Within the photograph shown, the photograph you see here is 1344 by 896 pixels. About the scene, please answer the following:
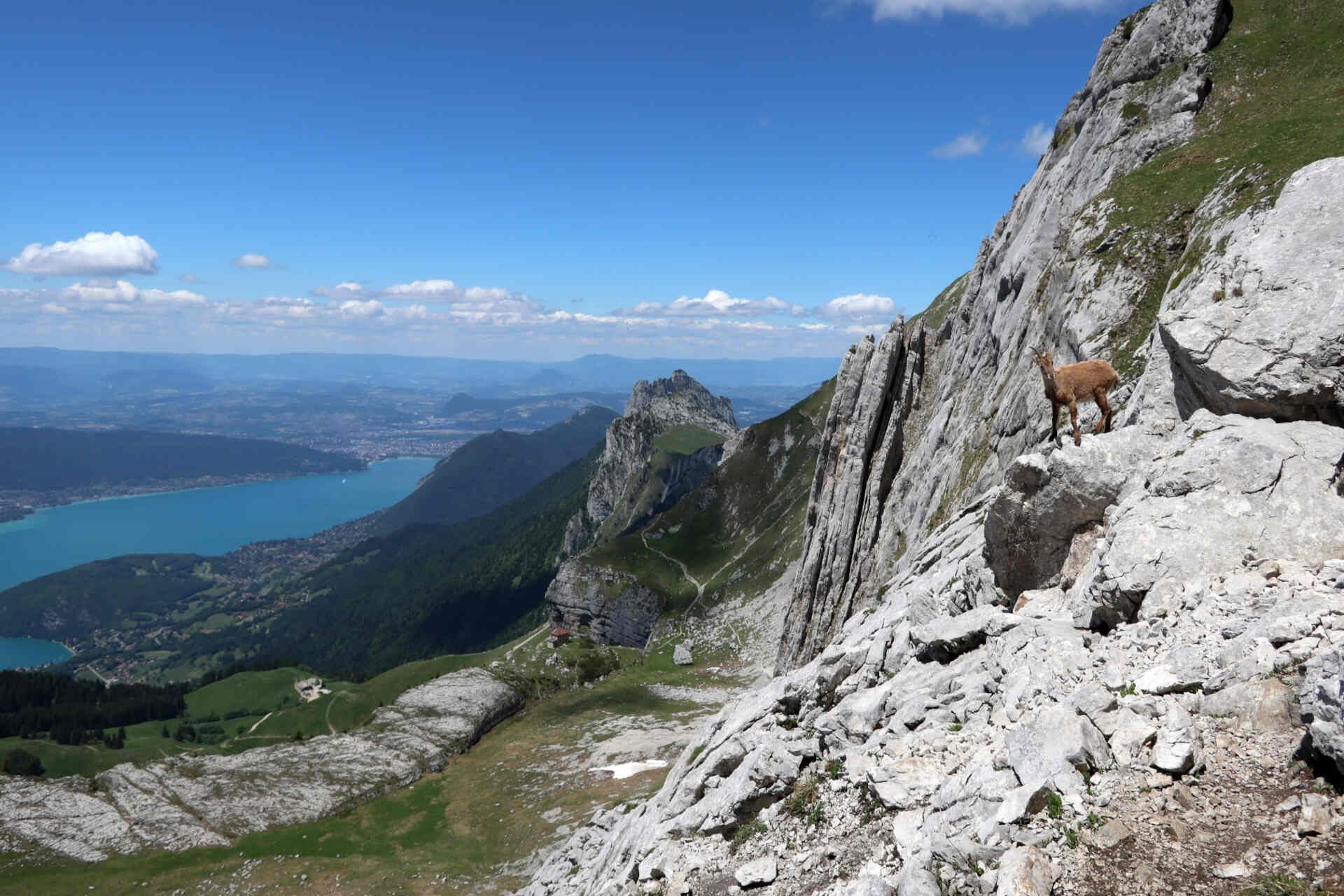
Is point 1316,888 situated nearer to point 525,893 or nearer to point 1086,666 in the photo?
point 1086,666

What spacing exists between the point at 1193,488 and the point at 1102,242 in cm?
2339

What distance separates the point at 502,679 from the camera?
12975 centimetres

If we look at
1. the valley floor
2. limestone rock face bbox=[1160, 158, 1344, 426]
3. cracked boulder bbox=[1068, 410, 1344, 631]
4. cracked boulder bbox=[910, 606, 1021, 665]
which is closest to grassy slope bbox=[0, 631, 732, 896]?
the valley floor

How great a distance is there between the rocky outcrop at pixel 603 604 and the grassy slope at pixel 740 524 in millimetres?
3317

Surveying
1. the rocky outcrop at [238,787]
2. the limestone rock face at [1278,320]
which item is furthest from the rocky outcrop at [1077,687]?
the rocky outcrop at [238,787]

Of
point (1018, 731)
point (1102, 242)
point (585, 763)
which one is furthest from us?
point (585, 763)

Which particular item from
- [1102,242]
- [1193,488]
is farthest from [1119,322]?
[1193,488]

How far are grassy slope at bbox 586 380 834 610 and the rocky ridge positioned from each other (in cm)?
11360

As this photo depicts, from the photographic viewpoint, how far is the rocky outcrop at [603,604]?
486 ft

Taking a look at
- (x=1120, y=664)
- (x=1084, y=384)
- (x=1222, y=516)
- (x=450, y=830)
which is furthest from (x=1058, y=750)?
(x=450, y=830)

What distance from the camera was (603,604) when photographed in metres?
155

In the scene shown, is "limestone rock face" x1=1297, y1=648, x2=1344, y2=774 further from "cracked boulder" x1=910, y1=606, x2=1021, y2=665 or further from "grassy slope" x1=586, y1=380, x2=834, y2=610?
"grassy slope" x1=586, y1=380, x2=834, y2=610

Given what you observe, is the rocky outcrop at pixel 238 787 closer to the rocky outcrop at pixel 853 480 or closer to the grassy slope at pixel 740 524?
the grassy slope at pixel 740 524

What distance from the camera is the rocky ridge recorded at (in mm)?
9820
